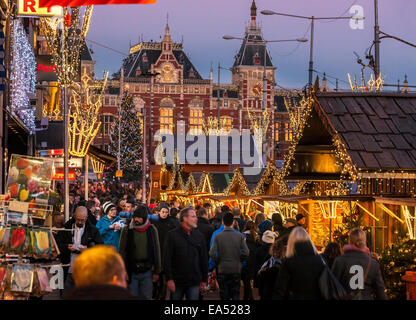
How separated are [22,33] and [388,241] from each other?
12.3 meters

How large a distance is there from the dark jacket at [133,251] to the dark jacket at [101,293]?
6.06 meters

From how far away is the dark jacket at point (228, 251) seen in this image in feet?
37.5

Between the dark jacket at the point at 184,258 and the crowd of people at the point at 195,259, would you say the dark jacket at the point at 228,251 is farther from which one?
the dark jacket at the point at 184,258

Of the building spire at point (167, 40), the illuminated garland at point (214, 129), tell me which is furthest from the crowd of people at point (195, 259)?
the building spire at point (167, 40)

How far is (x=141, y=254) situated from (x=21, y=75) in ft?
41.8

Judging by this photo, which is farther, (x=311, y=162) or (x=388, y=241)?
(x=311, y=162)

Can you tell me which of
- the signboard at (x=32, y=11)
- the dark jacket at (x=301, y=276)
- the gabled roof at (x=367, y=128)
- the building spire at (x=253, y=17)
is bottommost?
the dark jacket at (x=301, y=276)

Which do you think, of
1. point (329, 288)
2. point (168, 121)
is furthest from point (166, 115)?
point (329, 288)

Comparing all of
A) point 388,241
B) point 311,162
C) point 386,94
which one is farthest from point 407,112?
point 311,162

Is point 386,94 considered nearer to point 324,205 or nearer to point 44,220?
point 324,205

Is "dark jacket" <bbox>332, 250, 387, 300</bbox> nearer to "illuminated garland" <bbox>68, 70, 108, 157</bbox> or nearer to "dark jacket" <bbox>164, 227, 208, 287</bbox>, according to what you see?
"dark jacket" <bbox>164, 227, 208, 287</bbox>

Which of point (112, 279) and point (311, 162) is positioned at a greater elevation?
point (311, 162)

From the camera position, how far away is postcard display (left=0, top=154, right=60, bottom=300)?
31.6ft

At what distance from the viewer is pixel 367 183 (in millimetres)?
13570
